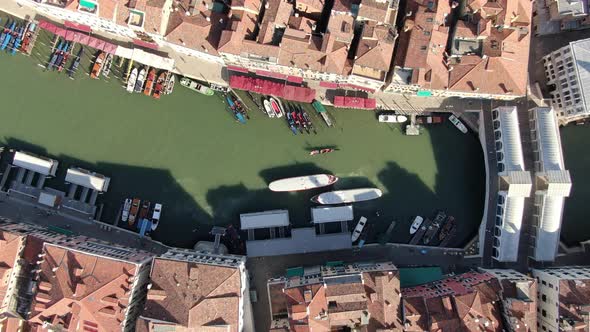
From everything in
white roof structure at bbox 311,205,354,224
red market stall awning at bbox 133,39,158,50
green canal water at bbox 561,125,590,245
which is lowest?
white roof structure at bbox 311,205,354,224

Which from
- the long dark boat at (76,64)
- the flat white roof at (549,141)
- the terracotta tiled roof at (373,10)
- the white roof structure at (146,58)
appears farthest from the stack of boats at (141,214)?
the flat white roof at (549,141)

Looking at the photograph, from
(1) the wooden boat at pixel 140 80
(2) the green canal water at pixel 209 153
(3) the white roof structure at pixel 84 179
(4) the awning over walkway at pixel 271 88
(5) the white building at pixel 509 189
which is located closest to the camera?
(5) the white building at pixel 509 189

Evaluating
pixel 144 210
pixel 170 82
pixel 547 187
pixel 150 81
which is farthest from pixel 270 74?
pixel 547 187

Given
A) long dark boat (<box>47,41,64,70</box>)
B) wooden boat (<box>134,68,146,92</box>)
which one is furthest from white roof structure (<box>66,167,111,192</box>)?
long dark boat (<box>47,41,64,70</box>)

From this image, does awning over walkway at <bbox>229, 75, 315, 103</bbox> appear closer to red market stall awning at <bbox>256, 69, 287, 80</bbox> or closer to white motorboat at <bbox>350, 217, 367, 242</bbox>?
red market stall awning at <bbox>256, 69, 287, 80</bbox>

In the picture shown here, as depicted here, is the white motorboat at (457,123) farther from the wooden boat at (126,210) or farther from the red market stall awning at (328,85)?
the wooden boat at (126,210)

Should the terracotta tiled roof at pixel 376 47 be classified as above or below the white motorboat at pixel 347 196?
above

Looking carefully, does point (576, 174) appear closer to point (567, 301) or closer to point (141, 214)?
point (567, 301)
